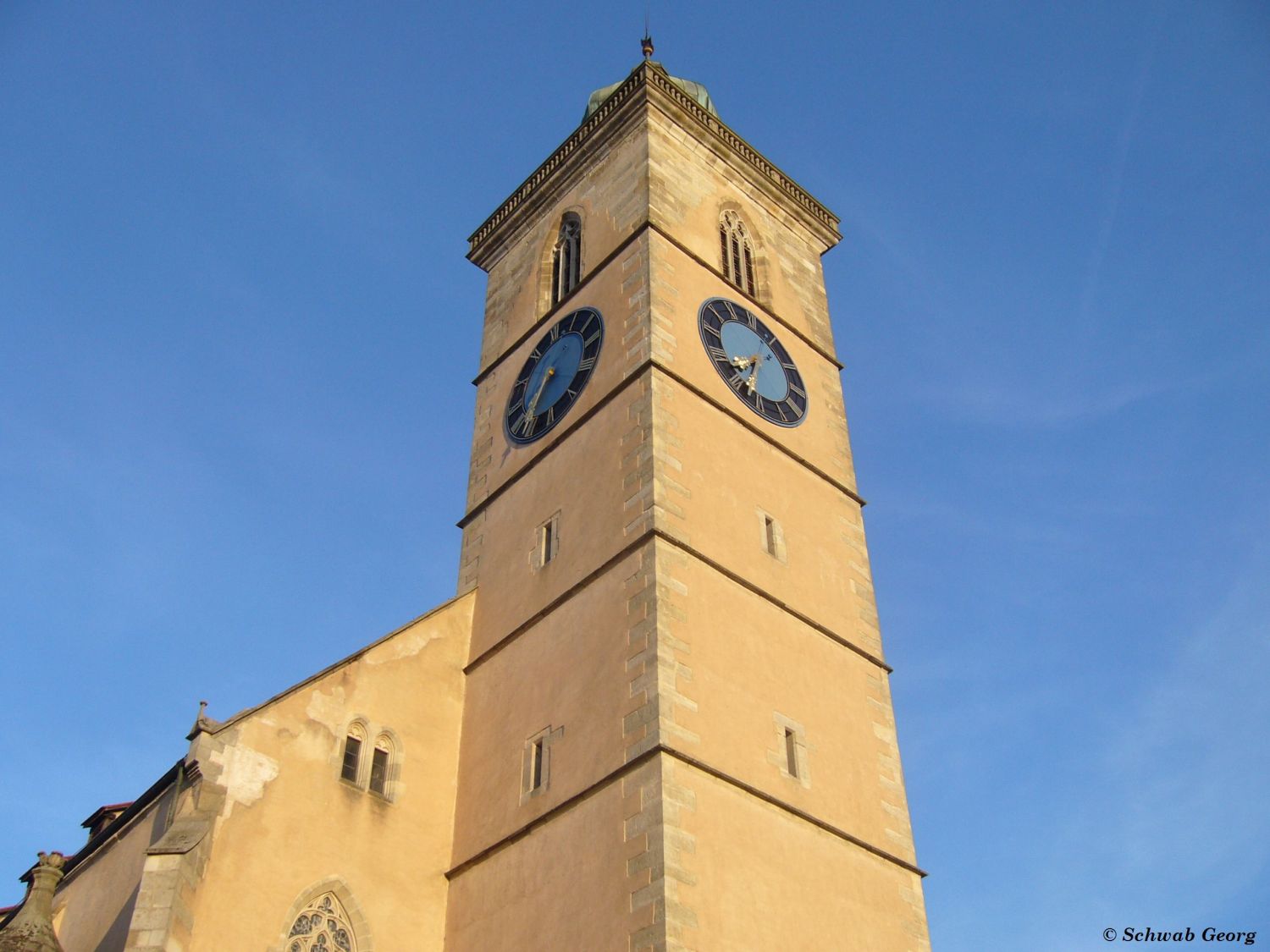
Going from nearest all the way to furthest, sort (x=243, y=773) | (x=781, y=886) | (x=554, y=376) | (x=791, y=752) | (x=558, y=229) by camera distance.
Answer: (x=781, y=886), (x=243, y=773), (x=791, y=752), (x=554, y=376), (x=558, y=229)

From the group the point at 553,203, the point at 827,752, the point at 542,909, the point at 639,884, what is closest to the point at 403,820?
the point at 542,909

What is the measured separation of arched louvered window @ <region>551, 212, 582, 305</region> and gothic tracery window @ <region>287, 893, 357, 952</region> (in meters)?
9.85

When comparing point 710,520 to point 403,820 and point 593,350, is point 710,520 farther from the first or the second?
point 403,820

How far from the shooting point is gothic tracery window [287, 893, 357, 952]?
13.2 m

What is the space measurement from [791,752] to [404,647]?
501cm

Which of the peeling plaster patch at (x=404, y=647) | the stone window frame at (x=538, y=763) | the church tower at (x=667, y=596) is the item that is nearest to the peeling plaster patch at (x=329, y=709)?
the peeling plaster patch at (x=404, y=647)

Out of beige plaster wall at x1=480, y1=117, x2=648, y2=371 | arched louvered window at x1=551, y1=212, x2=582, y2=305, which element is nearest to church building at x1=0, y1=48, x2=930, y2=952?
beige plaster wall at x1=480, y1=117, x2=648, y2=371

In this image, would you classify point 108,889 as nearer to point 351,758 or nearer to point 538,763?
point 351,758

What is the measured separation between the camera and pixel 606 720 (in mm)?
13734

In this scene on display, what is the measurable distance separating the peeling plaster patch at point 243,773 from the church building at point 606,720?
0.03 meters

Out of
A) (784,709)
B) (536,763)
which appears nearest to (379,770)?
(536,763)

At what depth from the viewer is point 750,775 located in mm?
13672

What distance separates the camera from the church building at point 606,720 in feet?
41.9

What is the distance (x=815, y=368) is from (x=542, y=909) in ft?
32.6
